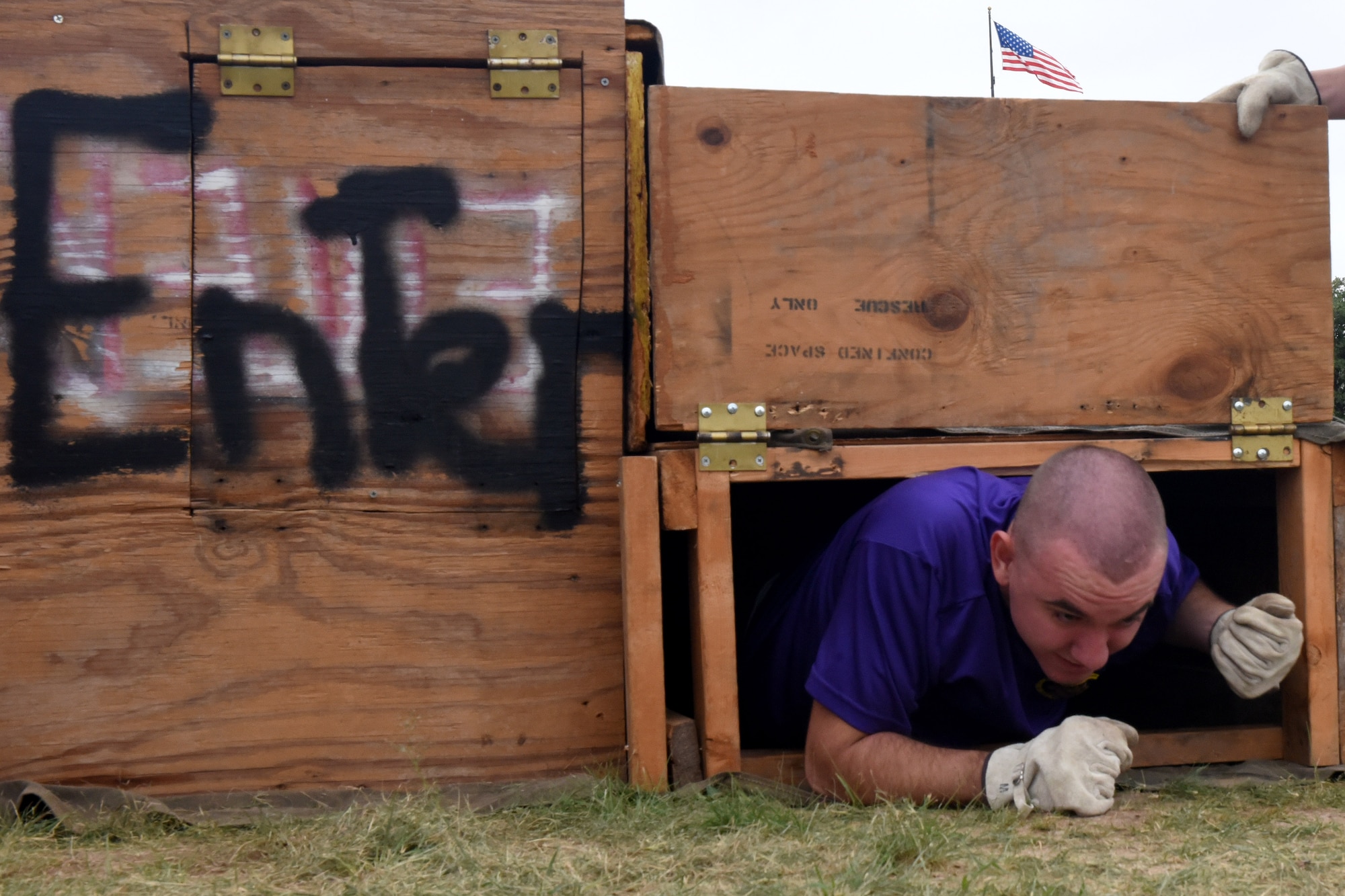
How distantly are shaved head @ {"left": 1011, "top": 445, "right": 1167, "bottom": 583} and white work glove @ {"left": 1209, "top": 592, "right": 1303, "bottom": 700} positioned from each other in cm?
50

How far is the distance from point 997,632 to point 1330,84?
177 cm

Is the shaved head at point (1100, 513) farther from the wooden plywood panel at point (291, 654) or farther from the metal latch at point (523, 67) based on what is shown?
the metal latch at point (523, 67)

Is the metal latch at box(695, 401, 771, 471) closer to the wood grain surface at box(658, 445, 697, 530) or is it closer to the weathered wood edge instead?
the wood grain surface at box(658, 445, 697, 530)

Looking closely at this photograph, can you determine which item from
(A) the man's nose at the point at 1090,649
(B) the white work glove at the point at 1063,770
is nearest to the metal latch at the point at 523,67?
(A) the man's nose at the point at 1090,649

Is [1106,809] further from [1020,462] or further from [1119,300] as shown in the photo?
[1119,300]

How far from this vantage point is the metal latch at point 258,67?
287cm

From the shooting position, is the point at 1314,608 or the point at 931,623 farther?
the point at 1314,608

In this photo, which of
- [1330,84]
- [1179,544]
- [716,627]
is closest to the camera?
[716,627]

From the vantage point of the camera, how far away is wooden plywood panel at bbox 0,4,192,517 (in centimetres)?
281

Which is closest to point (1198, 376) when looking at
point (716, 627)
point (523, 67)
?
point (716, 627)

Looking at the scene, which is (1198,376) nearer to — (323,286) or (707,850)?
(707,850)

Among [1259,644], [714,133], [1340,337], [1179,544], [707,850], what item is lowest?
[707,850]

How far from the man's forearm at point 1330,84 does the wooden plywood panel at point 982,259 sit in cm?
21

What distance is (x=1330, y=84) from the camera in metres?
3.19
